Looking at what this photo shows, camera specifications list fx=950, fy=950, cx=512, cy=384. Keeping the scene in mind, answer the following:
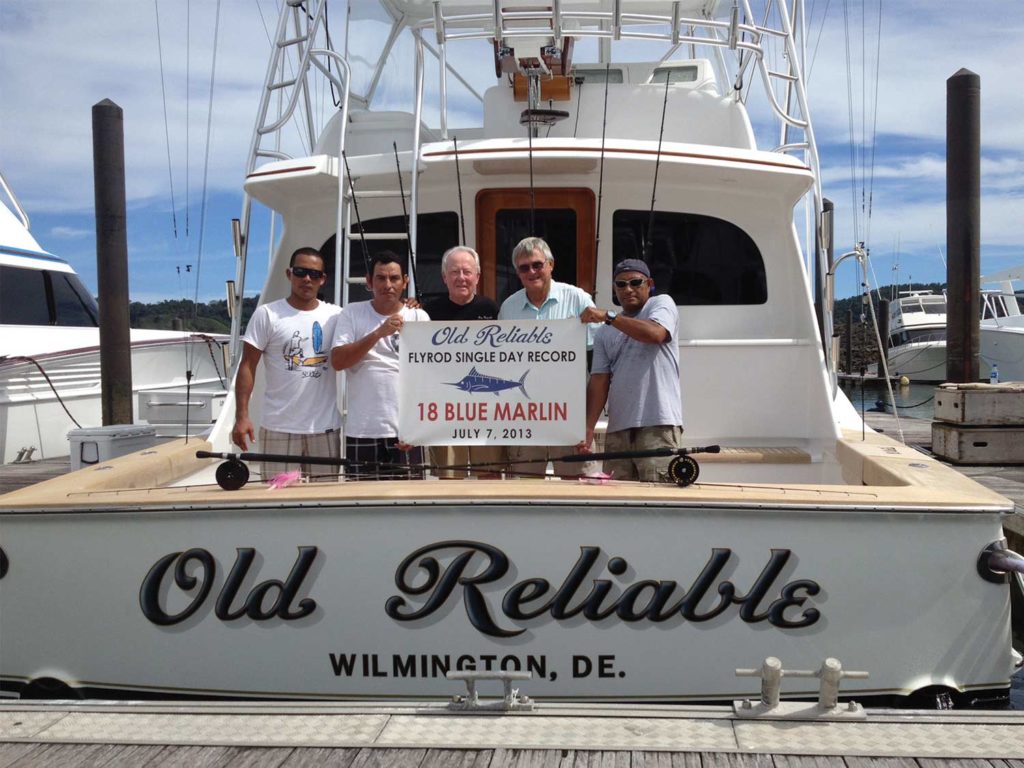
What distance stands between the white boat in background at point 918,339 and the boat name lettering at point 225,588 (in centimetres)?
3841

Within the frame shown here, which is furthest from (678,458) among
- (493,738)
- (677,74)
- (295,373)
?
(677,74)

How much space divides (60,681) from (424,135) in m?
4.54

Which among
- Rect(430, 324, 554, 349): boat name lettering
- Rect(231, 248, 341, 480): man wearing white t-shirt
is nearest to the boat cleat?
Rect(430, 324, 554, 349): boat name lettering

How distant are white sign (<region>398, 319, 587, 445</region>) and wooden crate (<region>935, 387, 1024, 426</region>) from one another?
7351 mm

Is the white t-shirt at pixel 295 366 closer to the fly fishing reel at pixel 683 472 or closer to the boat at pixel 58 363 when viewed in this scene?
the fly fishing reel at pixel 683 472

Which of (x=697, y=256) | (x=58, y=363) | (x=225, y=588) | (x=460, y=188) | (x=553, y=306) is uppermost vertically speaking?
(x=460, y=188)

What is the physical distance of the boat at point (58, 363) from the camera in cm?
1078

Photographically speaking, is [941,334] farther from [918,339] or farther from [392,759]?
[392,759]

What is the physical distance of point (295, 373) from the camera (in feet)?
13.5

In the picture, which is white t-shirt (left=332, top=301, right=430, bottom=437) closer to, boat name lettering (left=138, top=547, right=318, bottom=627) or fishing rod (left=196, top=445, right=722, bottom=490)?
fishing rod (left=196, top=445, right=722, bottom=490)

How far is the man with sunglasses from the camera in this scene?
405 centimetres

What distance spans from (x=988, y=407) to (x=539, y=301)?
23.7ft

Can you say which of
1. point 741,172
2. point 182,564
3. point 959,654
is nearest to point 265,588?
point 182,564

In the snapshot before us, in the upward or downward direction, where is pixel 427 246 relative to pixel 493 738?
upward
